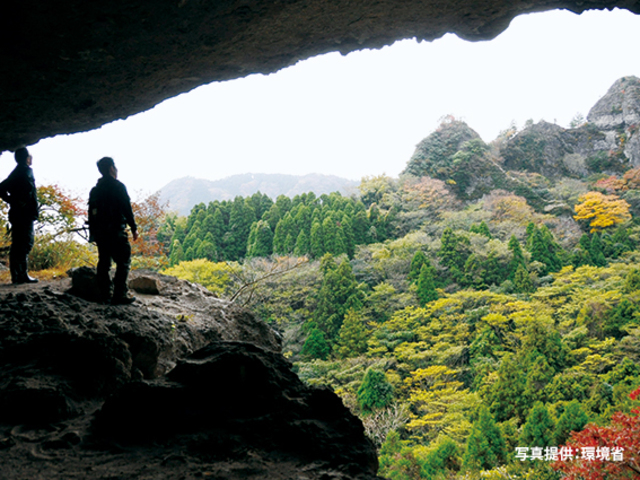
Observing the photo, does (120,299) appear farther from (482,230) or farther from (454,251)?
(482,230)

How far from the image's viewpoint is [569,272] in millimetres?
19031

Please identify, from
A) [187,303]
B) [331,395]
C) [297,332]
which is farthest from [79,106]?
[297,332]

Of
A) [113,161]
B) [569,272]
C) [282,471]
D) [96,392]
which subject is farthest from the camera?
[569,272]

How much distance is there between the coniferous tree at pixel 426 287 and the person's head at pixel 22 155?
1686 cm

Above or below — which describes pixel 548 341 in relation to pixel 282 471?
below

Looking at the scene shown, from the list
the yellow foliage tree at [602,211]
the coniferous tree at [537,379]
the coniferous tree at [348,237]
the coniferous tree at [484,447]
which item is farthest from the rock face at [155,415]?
the yellow foliage tree at [602,211]

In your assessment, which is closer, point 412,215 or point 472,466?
point 472,466

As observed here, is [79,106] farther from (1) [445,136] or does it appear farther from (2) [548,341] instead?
(1) [445,136]

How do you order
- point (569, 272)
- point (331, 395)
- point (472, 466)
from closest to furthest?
1. point (331, 395)
2. point (472, 466)
3. point (569, 272)

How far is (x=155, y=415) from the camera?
2252 millimetres

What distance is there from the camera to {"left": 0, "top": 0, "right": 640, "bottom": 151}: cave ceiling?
2.70 m

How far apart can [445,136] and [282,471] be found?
124ft

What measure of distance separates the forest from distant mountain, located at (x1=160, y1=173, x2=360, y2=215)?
3226 cm
